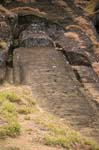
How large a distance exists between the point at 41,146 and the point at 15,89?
15.3ft

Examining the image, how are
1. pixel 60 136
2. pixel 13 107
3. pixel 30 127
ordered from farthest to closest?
pixel 13 107, pixel 30 127, pixel 60 136

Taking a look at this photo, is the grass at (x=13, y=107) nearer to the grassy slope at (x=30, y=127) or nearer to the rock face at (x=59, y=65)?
the grassy slope at (x=30, y=127)

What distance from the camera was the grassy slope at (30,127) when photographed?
1198 cm

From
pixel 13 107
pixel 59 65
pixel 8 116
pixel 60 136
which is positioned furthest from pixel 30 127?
pixel 59 65

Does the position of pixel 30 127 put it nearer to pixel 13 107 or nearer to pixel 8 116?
pixel 8 116

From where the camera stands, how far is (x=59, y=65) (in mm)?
19750

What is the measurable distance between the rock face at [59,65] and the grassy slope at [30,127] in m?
0.78

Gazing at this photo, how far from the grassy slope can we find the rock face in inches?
30.6

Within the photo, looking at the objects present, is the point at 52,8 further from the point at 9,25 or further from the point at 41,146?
the point at 41,146

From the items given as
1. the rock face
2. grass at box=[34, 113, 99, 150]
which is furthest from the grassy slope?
the rock face

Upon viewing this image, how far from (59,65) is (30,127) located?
7145 millimetres

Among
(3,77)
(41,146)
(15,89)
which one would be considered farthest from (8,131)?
(3,77)

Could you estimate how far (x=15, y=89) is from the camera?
632 inches

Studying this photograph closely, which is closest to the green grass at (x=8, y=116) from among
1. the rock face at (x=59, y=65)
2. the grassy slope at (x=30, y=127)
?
the grassy slope at (x=30, y=127)
